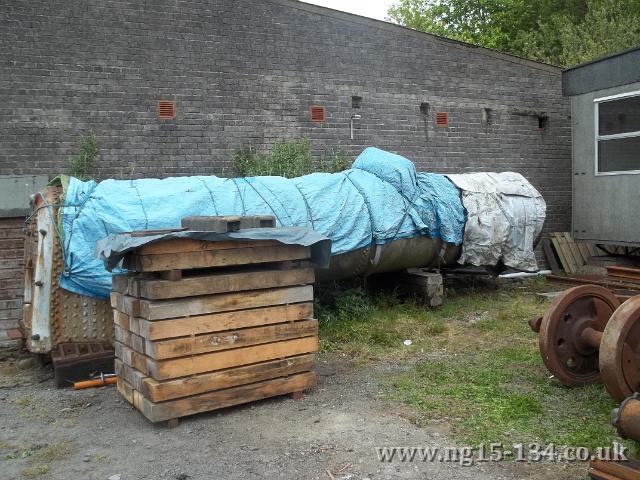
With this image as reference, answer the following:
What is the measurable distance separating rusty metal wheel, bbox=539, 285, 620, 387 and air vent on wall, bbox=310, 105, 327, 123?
621 cm

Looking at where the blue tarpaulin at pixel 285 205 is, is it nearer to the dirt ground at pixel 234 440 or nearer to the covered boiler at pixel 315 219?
the covered boiler at pixel 315 219

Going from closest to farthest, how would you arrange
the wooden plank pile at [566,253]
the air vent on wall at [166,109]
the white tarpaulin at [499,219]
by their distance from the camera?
the white tarpaulin at [499,219], the air vent on wall at [166,109], the wooden plank pile at [566,253]

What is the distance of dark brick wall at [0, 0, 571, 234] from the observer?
8.67 m

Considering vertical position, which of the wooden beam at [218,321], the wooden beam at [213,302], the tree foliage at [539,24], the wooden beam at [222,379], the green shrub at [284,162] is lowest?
the wooden beam at [222,379]

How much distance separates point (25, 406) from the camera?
17.5 ft

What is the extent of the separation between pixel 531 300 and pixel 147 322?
6.57 meters

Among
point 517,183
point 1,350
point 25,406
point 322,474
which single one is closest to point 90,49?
point 1,350

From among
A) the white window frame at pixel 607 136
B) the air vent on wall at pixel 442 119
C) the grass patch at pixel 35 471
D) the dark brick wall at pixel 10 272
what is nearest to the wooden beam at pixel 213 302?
the grass patch at pixel 35 471

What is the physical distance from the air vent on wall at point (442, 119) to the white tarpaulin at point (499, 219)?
6.99ft

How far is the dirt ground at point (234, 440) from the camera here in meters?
3.85

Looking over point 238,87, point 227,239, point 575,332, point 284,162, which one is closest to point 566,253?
point 284,162

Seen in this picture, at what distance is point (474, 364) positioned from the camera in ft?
20.0

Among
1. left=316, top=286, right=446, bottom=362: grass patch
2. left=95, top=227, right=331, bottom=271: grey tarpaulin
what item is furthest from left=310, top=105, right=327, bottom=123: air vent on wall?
left=95, top=227, right=331, bottom=271: grey tarpaulin

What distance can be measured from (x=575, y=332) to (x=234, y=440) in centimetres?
297
